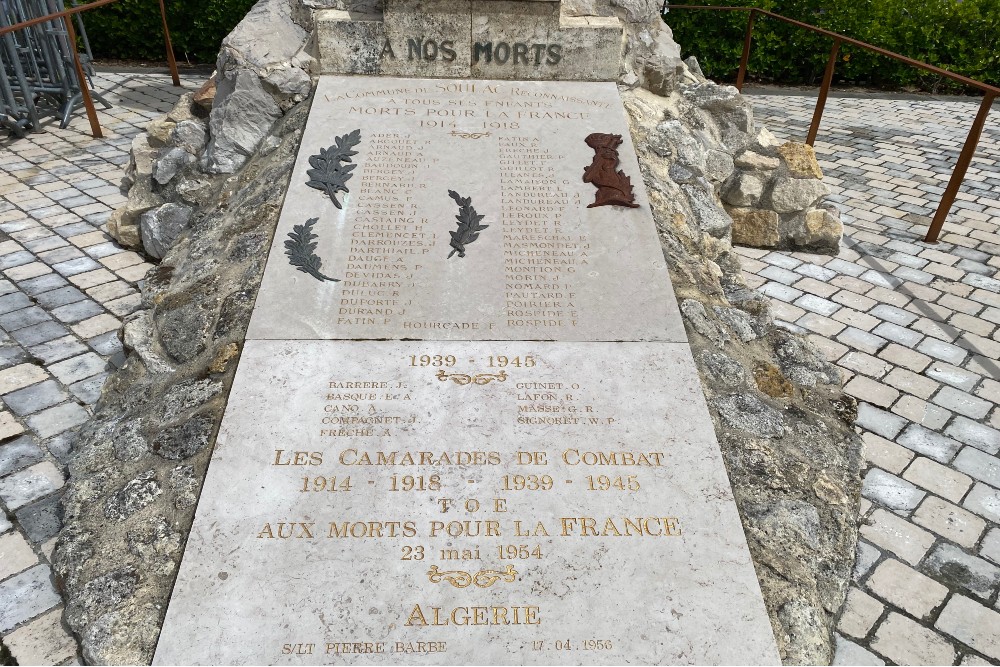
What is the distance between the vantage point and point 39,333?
4844 millimetres

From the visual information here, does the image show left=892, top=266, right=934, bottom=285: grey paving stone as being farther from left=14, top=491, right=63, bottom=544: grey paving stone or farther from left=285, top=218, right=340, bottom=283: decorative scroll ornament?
left=14, top=491, right=63, bottom=544: grey paving stone

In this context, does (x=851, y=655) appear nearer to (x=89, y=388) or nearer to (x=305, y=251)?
(x=305, y=251)

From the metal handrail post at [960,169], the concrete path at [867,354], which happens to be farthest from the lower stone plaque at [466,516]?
the metal handrail post at [960,169]

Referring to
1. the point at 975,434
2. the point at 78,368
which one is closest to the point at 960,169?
the point at 975,434

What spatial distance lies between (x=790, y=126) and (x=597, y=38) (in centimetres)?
558

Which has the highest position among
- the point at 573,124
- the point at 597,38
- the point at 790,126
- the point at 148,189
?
the point at 597,38

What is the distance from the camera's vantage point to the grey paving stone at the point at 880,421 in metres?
4.24

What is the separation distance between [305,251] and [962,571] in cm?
360

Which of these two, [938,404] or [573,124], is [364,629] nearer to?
[573,124]

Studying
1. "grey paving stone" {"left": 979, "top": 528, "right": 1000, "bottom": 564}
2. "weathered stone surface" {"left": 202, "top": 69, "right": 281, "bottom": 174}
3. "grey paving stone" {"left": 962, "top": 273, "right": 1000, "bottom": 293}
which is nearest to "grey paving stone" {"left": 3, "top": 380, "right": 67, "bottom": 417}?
"weathered stone surface" {"left": 202, "top": 69, "right": 281, "bottom": 174}

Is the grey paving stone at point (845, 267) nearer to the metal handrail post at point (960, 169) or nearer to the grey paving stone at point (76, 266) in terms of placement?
the metal handrail post at point (960, 169)

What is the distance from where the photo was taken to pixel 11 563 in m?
3.33

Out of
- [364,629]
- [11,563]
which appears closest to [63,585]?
[11,563]

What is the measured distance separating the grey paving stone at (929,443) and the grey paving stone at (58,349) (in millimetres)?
5148
